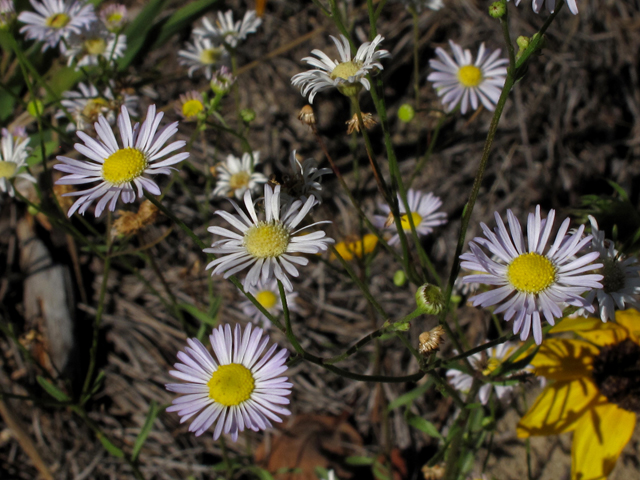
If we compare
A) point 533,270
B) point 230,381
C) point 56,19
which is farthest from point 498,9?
point 56,19

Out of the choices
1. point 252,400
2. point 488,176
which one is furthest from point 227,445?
point 488,176

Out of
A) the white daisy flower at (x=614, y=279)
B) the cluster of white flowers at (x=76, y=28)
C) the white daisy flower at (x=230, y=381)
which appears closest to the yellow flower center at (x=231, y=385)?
the white daisy flower at (x=230, y=381)

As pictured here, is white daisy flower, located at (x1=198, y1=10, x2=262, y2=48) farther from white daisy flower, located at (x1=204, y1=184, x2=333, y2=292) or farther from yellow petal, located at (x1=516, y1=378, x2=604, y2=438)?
yellow petal, located at (x1=516, y1=378, x2=604, y2=438)

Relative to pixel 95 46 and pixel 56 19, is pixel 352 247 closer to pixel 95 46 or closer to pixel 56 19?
pixel 95 46

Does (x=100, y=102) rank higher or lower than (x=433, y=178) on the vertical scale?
lower

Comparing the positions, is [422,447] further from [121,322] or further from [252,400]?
[121,322]

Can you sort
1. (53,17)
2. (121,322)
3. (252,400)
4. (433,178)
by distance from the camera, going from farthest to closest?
(433,178)
(121,322)
(53,17)
(252,400)
